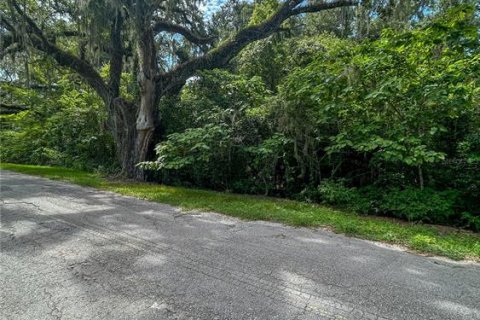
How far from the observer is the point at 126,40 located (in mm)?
10391

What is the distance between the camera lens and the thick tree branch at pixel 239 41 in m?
9.11

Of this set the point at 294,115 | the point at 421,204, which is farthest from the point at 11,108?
the point at 421,204

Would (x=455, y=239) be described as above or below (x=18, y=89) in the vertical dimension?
below

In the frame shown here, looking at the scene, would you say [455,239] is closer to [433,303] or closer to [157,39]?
[433,303]

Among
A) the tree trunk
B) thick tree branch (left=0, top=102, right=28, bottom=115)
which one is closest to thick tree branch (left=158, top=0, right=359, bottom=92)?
the tree trunk

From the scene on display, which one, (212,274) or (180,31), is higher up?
(180,31)

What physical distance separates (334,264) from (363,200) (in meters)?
3.22

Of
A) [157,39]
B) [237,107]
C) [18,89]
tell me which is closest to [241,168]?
[237,107]

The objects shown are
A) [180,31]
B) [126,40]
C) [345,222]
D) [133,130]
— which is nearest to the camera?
[345,222]

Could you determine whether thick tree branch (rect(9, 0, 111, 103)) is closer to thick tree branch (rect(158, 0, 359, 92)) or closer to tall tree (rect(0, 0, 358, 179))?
tall tree (rect(0, 0, 358, 179))

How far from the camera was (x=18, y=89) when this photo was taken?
48.6 feet

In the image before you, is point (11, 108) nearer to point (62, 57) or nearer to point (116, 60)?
point (62, 57)

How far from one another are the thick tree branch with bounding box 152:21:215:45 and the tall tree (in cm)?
3

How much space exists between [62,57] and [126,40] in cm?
217
